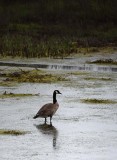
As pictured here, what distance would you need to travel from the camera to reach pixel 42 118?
21.5m

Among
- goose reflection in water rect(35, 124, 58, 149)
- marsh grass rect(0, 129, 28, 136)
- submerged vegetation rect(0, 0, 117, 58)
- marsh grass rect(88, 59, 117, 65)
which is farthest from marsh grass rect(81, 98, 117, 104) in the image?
submerged vegetation rect(0, 0, 117, 58)

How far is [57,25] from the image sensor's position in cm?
7000

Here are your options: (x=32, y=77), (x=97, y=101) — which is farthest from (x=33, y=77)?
(x=97, y=101)

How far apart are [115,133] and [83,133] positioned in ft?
2.68

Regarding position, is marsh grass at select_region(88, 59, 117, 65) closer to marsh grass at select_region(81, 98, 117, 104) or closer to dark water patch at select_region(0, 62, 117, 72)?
dark water patch at select_region(0, 62, 117, 72)

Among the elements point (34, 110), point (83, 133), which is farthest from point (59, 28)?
point (83, 133)

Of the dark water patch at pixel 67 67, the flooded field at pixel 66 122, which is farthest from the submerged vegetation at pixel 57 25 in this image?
the flooded field at pixel 66 122

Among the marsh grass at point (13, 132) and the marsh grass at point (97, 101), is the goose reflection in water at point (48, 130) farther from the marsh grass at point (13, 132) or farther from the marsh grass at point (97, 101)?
the marsh grass at point (97, 101)

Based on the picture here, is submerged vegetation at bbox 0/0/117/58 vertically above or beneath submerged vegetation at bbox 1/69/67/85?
above

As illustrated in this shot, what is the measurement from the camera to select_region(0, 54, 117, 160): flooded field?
1609cm

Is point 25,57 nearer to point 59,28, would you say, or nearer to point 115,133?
point 59,28

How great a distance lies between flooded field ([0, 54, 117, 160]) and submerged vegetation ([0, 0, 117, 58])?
16.9m

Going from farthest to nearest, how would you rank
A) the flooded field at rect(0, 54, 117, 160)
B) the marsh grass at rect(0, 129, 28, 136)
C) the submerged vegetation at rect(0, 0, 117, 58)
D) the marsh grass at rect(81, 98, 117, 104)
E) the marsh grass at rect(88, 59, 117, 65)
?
the submerged vegetation at rect(0, 0, 117, 58) < the marsh grass at rect(88, 59, 117, 65) < the marsh grass at rect(81, 98, 117, 104) < the marsh grass at rect(0, 129, 28, 136) < the flooded field at rect(0, 54, 117, 160)

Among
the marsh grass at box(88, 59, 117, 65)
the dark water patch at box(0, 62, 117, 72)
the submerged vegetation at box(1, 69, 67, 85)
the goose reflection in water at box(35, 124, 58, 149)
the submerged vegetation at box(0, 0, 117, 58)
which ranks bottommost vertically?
the dark water patch at box(0, 62, 117, 72)
